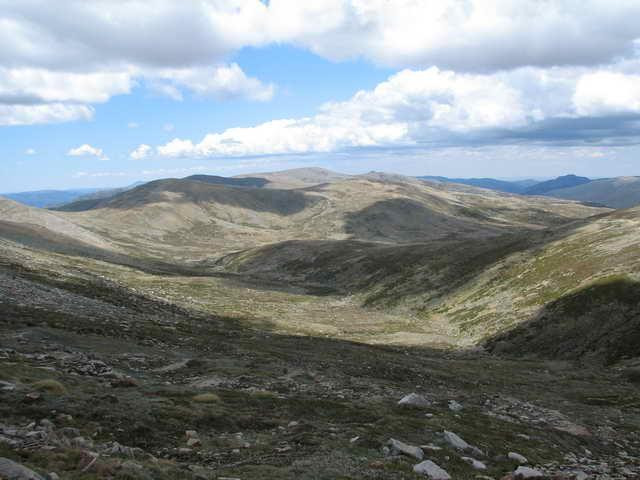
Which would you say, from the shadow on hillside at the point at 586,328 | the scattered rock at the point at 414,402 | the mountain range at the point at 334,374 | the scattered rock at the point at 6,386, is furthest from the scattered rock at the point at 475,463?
the shadow on hillside at the point at 586,328

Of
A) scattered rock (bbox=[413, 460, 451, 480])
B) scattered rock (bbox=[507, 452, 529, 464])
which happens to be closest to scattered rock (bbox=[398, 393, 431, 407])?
scattered rock (bbox=[507, 452, 529, 464])

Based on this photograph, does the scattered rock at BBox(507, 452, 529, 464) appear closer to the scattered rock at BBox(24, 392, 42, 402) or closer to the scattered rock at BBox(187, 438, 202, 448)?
the scattered rock at BBox(187, 438, 202, 448)

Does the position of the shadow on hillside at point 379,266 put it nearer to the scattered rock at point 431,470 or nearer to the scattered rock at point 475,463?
the scattered rock at point 475,463

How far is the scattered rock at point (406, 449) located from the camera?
17.3 meters

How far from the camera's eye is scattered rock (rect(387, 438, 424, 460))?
17297mm

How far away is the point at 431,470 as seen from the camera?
617 inches

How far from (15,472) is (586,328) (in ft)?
188

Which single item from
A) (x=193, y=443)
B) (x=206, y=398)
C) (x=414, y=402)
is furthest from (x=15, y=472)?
(x=414, y=402)

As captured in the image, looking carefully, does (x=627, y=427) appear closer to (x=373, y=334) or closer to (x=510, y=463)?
(x=510, y=463)

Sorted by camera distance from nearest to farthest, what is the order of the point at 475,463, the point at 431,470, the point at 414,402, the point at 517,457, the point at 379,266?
the point at 431,470 < the point at 475,463 < the point at 517,457 < the point at 414,402 < the point at 379,266

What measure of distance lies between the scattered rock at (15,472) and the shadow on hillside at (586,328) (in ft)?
166

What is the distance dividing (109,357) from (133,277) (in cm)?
6941

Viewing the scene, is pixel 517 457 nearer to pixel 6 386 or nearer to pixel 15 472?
pixel 15 472

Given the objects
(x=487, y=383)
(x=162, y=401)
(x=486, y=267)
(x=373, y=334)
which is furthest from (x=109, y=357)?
(x=486, y=267)
